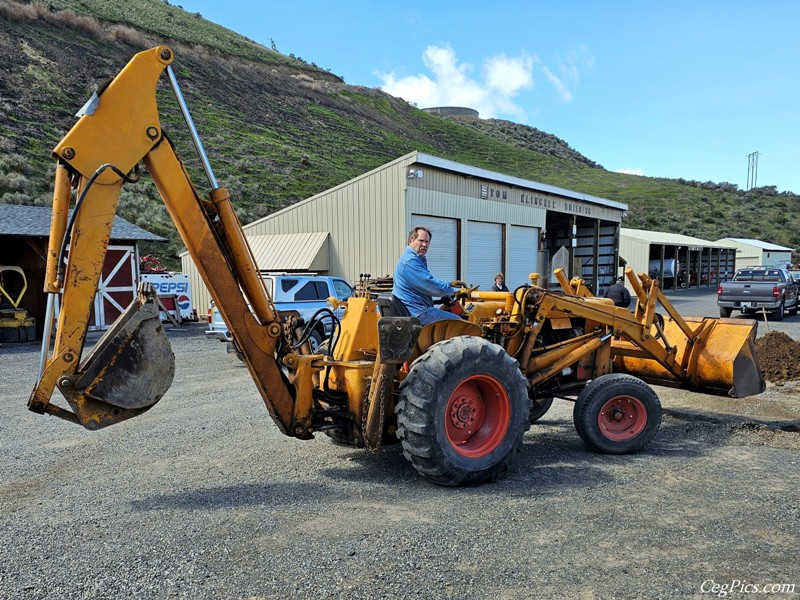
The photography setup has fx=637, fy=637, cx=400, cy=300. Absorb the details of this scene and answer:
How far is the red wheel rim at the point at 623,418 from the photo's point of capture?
20.2ft

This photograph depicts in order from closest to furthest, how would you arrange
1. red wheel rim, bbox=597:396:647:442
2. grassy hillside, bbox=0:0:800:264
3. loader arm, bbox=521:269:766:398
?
red wheel rim, bbox=597:396:647:442 < loader arm, bbox=521:269:766:398 < grassy hillside, bbox=0:0:800:264

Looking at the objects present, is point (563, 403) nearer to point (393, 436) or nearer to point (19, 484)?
point (393, 436)

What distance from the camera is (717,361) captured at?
693cm

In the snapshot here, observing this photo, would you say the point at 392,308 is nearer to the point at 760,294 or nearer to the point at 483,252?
the point at 483,252

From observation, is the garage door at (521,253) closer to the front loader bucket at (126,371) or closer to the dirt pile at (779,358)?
the dirt pile at (779,358)

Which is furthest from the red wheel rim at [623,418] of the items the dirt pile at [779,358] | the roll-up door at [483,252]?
the roll-up door at [483,252]

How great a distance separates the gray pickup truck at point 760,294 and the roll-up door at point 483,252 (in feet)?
24.6

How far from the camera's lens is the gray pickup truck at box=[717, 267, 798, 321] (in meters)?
20.7

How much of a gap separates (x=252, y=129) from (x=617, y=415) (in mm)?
45203

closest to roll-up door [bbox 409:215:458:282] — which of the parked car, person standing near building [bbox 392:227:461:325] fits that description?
the parked car

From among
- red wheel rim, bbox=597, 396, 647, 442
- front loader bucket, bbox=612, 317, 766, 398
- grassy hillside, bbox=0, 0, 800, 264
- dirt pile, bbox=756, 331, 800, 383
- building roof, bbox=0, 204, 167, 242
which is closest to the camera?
red wheel rim, bbox=597, 396, 647, 442

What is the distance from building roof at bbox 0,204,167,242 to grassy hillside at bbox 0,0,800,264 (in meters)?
6.66

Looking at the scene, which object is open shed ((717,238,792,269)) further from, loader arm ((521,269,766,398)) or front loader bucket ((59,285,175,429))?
front loader bucket ((59,285,175,429))

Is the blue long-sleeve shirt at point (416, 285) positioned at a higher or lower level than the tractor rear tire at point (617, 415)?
higher
